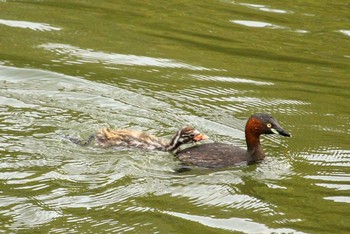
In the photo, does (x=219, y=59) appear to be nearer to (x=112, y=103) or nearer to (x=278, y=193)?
(x=112, y=103)

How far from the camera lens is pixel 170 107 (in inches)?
430

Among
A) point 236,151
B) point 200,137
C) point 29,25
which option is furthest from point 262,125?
point 29,25

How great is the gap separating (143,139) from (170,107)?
1.24 m

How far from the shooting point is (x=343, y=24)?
14.6m

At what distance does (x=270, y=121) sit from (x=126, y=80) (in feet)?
8.66

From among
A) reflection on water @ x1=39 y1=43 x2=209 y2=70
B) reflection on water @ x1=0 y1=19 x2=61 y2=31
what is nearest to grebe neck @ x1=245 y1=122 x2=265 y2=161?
reflection on water @ x1=39 y1=43 x2=209 y2=70

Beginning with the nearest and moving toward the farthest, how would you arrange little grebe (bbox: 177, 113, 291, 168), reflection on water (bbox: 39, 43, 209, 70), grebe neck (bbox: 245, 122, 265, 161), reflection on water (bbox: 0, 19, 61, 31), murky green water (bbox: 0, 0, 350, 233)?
murky green water (bbox: 0, 0, 350, 233) < little grebe (bbox: 177, 113, 291, 168) < grebe neck (bbox: 245, 122, 265, 161) < reflection on water (bbox: 39, 43, 209, 70) < reflection on water (bbox: 0, 19, 61, 31)

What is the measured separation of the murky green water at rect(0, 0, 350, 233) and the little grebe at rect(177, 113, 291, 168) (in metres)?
0.14

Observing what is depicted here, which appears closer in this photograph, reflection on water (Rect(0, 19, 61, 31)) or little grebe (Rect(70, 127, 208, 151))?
little grebe (Rect(70, 127, 208, 151))

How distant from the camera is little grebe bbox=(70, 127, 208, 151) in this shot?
9703 millimetres

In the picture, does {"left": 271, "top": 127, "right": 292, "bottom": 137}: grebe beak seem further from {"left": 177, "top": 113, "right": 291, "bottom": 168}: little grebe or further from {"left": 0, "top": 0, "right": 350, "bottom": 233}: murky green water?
{"left": 0, "top": 0, "right": 350, "bottom": 233}: murky green water

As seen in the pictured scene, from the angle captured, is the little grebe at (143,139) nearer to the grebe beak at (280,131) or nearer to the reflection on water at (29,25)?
the grebe beak at (280,131)

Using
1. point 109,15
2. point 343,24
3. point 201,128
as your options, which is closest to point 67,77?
point 201,128

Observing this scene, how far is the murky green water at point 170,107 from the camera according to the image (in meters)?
8.20
